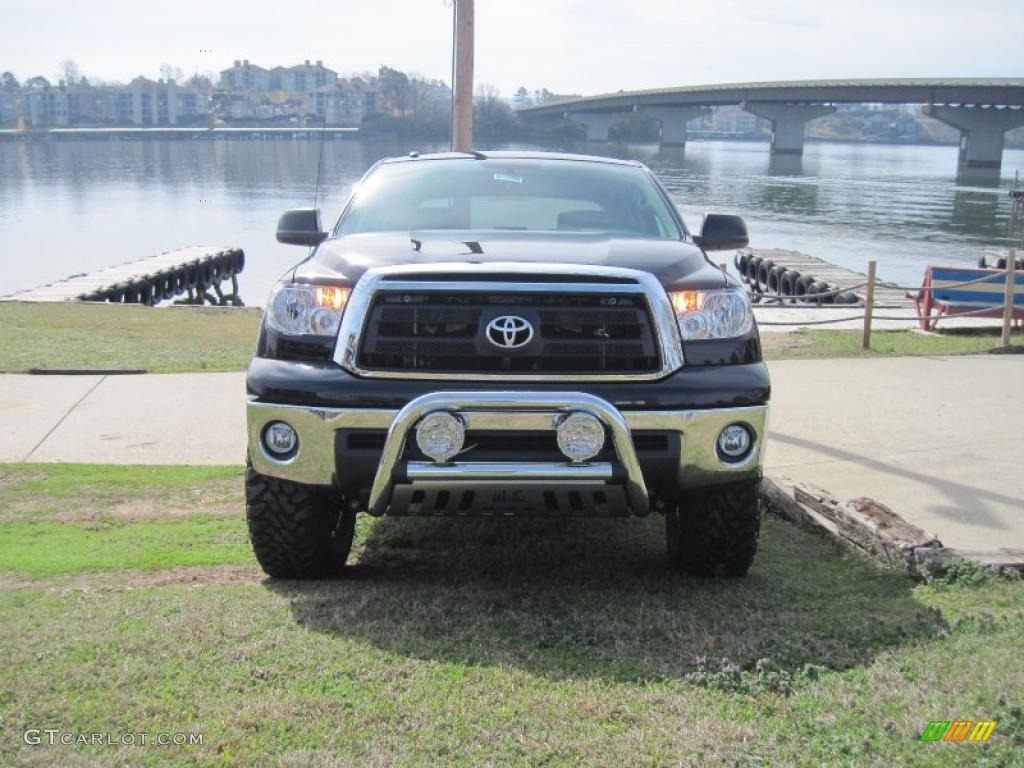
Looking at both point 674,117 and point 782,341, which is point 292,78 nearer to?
point 674,117

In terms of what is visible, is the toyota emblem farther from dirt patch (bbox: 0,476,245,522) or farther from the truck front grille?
dirt patch (bbox: 0,476,245,522)

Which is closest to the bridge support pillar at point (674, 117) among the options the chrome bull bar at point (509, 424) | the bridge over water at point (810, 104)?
the bridge over water at point (810, 104)

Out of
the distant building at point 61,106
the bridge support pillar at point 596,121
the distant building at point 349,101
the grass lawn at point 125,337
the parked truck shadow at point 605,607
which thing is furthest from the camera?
the distant building at point 61,106

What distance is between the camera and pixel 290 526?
4.59m

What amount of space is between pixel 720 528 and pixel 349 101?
9282 cm

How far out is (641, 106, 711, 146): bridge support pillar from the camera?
100062mm

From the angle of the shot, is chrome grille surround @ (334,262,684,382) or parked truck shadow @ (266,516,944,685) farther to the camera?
chrome grille surround @ (334,262,684,382)

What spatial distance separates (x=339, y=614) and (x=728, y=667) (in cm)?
139

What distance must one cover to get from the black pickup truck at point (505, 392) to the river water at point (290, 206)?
28481 millimetres

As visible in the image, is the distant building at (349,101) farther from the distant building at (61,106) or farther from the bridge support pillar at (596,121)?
the distant building at (61,106)

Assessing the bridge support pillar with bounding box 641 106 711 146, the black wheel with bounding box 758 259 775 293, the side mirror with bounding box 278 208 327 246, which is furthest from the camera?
the bridge support pillar with bounding box 641 106 711 146

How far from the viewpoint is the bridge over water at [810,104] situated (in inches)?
2913

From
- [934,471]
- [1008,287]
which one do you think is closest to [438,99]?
[1008,287]

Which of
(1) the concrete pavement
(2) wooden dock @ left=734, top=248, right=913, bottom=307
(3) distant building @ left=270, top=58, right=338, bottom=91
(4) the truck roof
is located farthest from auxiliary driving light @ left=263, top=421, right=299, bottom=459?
(3) distant building @ left=270, top=58, right=338, bottom=91
